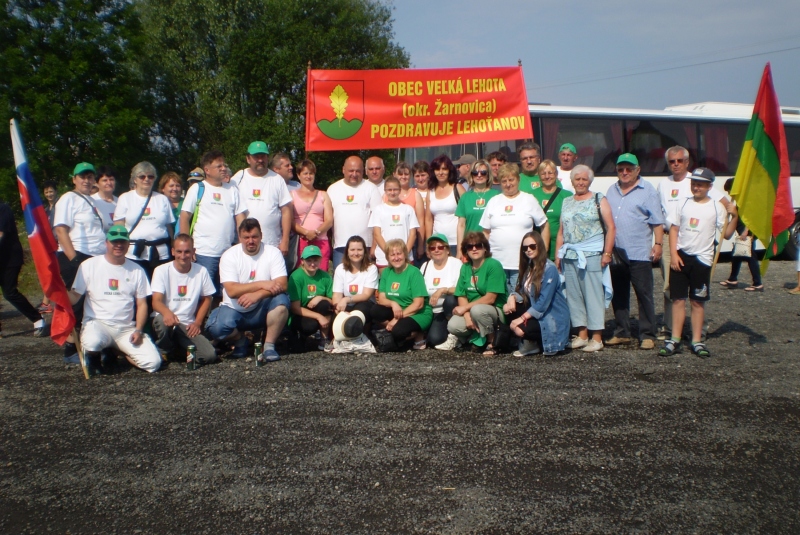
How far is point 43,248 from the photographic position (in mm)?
6219

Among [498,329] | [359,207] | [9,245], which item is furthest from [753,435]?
[9,245]

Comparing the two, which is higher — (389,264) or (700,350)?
(389,264)

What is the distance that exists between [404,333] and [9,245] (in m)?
5.17

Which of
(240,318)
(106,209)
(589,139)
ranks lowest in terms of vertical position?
(240,318)

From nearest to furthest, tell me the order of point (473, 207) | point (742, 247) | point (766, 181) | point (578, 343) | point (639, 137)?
point (766, 181)
point (578, 343)
point (473, 207)
point (742, 247)
point (639, 137)

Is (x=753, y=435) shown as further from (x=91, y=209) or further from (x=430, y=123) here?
(x=91, y=209)

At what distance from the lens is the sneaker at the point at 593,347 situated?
6979 millimetres

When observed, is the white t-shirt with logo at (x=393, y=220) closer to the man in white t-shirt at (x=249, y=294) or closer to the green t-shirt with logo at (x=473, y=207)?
the green t-shirt with logo at (x=473, y=207)

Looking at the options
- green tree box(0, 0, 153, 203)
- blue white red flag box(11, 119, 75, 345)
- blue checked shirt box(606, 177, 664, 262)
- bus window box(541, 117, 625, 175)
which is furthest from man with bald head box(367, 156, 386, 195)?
green tree box(0, 0, 153, 203)

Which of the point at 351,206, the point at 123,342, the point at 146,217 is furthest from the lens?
the point at 351,206

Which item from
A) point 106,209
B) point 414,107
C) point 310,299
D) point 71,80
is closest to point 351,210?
point 310,299

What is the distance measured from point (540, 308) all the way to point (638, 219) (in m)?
1.36

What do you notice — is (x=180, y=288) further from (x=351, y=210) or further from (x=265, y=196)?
(x=351, y=210)

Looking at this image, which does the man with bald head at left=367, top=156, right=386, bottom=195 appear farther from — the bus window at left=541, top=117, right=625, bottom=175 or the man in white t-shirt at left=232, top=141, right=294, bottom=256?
the bus window at left=541, top=117, right=625, bottom=175
